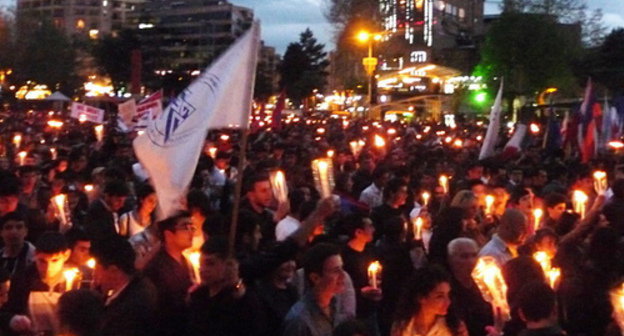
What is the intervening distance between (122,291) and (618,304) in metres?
2.61

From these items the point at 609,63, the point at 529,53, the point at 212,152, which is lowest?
the point at 609,63

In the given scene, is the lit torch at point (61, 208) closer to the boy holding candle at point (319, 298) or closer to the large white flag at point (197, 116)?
the large white flag at point (197, 116)

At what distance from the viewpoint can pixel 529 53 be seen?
2489 inches

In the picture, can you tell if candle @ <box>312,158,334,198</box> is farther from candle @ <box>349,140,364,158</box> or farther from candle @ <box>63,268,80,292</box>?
candle @ <box>349,140,364,158</box>

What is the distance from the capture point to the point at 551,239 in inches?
317

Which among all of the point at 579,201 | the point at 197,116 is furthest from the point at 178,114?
the point at 579,201

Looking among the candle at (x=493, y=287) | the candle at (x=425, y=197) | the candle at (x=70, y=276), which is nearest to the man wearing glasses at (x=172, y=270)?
the candle at (x=70, y=276)

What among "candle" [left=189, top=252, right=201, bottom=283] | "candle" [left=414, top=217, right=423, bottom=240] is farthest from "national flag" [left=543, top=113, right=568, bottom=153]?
"candle" [left=189, top=252, right=201, bottom=283]

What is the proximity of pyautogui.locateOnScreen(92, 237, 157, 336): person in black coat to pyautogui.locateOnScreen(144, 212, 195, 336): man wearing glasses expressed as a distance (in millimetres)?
268

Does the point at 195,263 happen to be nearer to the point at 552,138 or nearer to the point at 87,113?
the point at 552,138

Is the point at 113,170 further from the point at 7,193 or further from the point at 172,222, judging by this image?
the point at 172,222

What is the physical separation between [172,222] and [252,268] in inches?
27.1

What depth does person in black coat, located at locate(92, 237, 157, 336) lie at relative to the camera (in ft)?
17.9

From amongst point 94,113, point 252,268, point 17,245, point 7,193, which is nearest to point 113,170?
point 7,193
